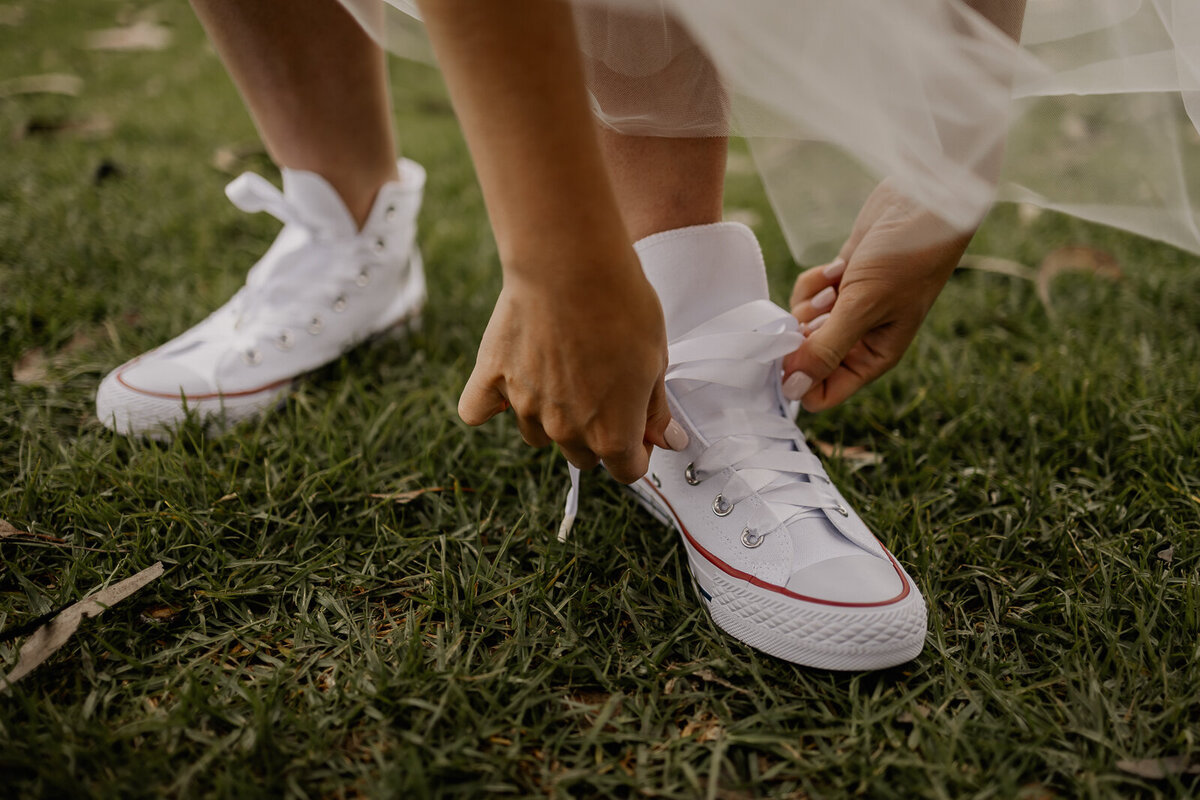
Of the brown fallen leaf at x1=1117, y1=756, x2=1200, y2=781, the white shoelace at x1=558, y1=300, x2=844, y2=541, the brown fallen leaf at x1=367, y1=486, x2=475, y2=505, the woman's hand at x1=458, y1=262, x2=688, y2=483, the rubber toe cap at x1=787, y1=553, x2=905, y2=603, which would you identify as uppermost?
the woman's hand at x1=458, y1=262, x2=688, y2=483

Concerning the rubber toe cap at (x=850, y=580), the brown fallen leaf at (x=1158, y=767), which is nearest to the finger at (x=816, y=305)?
the rubber toe cap at (x=850, y=580)

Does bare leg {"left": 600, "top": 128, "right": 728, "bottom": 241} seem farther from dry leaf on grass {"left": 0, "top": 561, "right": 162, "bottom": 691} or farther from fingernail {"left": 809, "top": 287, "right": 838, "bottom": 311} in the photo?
dry leaf on grass {"left": 0, "top": 561, "right": 162, "bottom": 691}

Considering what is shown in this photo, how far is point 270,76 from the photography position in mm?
1149

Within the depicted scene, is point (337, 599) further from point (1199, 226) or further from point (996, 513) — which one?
point (1199, 226)

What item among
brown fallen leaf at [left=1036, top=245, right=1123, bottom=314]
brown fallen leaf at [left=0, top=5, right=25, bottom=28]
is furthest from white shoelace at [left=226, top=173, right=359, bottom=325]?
brown fallen leaf at [left=0, top=5, right=25, bottom=28]

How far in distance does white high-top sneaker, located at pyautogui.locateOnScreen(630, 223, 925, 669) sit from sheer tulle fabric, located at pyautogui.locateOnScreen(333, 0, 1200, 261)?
165 mm

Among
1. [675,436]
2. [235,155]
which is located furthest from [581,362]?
[235,155]

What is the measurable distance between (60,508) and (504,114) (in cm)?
76

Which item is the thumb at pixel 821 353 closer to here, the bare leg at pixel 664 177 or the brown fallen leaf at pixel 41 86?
the bare leg at pixel 664 177

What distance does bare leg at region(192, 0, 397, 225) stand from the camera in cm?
111

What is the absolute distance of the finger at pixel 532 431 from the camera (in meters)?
0.74

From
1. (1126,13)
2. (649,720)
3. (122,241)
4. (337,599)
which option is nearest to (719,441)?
(649,720)

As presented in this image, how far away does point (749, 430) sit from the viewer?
0.94 meters

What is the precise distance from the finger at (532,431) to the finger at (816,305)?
431 millimetres
